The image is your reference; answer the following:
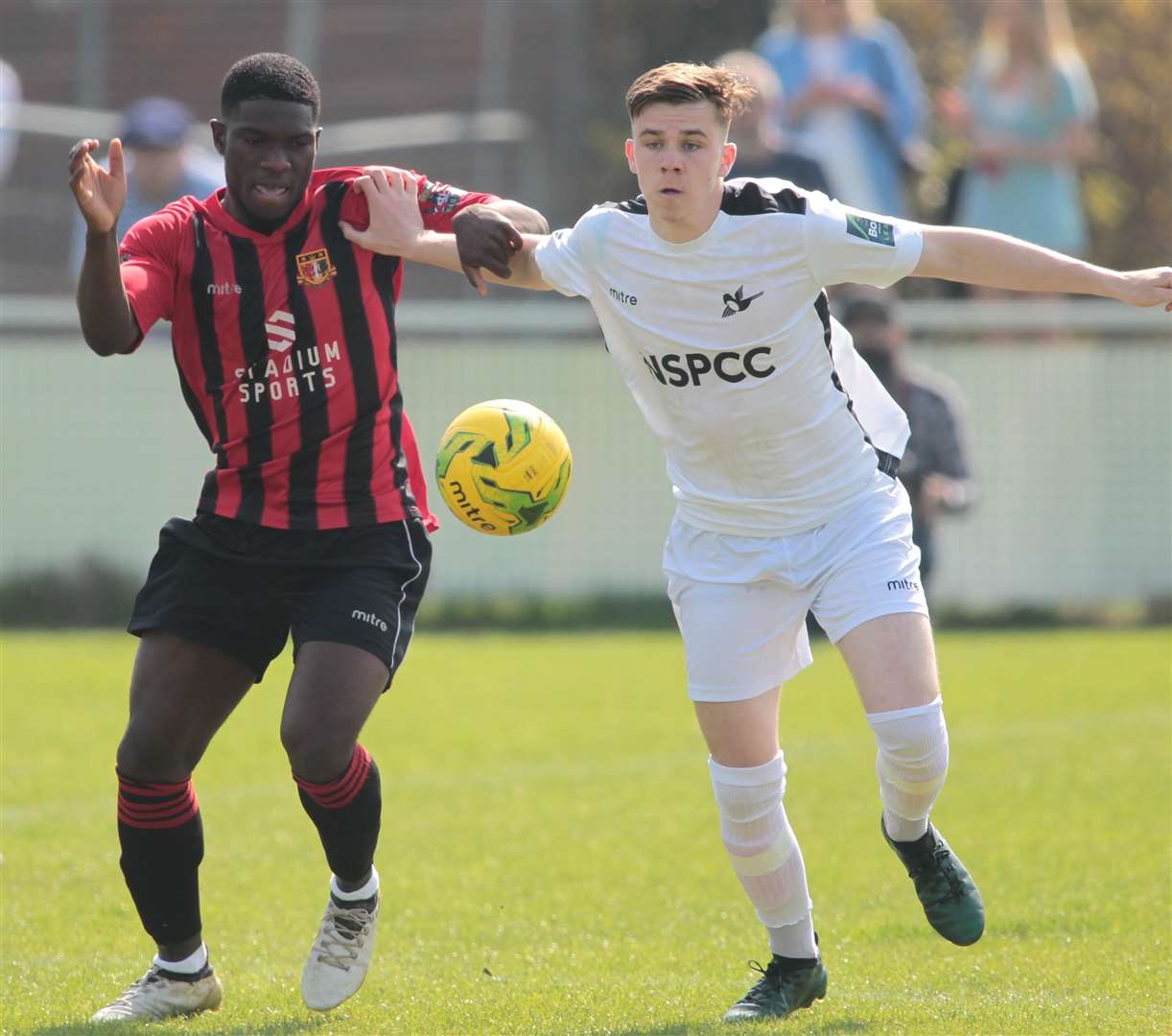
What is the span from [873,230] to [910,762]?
1462 millimetres

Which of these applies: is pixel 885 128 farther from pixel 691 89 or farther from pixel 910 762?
pixel 910 762

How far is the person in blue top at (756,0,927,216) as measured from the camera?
13.4 m

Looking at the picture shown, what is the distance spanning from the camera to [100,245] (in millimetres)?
4840

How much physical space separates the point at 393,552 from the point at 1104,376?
33.4 feet

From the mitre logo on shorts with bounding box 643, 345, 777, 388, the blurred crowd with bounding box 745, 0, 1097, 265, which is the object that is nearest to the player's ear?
the mitre logo on shorts with bounding box 643, 345, 777, 388

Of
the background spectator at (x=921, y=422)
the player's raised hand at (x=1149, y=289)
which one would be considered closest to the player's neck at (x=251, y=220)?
the player's raised hand at (x=1149, y=289)

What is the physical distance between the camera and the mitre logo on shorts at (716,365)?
16.9ft

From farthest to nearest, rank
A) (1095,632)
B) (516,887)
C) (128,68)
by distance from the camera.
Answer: (128,68) → (1095,632) → (516,887)

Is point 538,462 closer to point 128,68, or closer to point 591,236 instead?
point 591,236

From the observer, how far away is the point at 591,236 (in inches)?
207

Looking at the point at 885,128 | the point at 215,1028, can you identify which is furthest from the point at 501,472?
the point at 885,128

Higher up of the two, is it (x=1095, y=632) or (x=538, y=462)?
(x=538, y=462)

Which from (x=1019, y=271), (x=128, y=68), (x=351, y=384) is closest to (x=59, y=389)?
(x=128, y=68)

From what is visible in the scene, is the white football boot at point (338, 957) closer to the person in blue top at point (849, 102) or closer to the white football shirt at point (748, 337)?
the white football shirt at point (748, 337)
